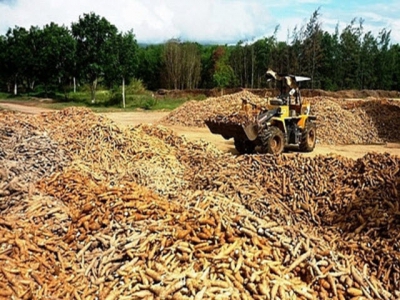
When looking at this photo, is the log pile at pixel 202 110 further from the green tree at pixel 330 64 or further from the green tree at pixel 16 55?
the green tree at pixel 16 55

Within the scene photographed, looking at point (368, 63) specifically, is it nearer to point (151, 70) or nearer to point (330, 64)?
point (330, 64)

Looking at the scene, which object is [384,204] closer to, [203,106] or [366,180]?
[366,180]

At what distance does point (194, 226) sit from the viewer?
5.30 meters

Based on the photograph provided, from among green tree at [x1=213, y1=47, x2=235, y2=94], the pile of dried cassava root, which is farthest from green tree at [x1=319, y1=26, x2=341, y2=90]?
the pile of dried cassava root

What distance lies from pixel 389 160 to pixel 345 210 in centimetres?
152

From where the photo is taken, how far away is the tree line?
33.7 metres

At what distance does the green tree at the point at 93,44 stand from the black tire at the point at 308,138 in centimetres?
2192

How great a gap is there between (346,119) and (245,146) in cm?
688

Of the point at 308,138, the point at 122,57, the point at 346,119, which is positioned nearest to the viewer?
the point at 308,138

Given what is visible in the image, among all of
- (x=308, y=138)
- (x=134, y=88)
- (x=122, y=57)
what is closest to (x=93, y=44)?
(x=122, y=57)

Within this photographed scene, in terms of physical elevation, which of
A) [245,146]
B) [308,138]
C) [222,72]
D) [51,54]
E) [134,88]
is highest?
[51,54]

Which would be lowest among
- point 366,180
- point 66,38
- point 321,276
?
point 321,276

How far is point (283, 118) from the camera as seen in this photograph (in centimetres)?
1230

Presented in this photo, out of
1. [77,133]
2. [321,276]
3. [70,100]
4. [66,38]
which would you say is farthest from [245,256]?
[66,38]
